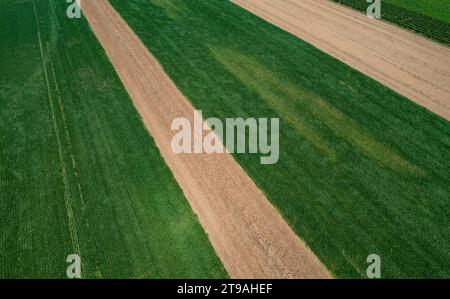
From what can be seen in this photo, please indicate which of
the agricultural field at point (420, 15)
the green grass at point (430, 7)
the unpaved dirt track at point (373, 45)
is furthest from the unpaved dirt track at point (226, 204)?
the green grass at point (430, 7)

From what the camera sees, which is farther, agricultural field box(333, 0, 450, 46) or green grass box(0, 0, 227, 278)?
agricultural field box(333, 0, 450, 46)

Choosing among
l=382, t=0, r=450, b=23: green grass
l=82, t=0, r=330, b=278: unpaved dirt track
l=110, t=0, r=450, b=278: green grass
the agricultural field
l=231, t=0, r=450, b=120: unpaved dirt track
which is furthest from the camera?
l=382, t=0, r=450, b=23: green grass

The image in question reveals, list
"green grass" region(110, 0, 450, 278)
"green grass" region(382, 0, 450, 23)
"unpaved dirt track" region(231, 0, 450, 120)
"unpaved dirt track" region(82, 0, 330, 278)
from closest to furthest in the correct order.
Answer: "unpaved dirt track" region(82, 0, 330, 278)
"green grass" region(110, 0, 450, 278)
"unpaved dirt track" region(231, 0, 450, 120)
"green grass" region(382, 0, 450, 23)

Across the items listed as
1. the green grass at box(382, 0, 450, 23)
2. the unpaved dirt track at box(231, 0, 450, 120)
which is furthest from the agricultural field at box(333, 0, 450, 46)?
the unpaved dirt track at box(231, 0, 450, 120)

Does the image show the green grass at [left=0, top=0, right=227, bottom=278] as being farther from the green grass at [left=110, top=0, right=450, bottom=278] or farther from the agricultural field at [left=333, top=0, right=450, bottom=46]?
the agricultural field at [left=333, top=0, right=450, bottom=46]

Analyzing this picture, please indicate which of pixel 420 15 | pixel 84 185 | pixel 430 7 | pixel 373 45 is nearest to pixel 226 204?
pixel 84 185

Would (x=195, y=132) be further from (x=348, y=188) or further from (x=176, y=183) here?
(x=348, y=188)
